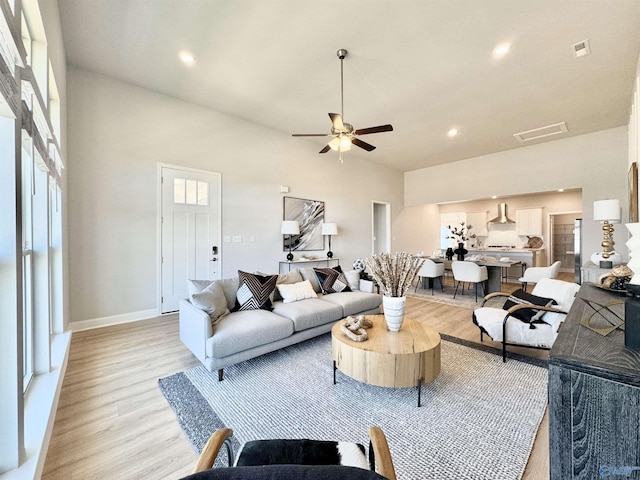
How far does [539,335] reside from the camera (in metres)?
2.54

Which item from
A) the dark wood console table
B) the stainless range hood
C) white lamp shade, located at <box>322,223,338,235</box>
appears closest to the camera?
the dark wood console table

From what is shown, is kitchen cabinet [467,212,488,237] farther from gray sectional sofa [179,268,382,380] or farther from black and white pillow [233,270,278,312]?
black and white pillow [233,270,278,312]

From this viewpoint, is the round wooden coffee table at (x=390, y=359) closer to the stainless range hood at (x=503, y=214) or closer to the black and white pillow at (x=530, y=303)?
the black and white pillow at (x=530, y=303)

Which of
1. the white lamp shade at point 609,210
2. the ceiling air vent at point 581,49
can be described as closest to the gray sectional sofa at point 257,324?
the white lamp shade at point 609,210

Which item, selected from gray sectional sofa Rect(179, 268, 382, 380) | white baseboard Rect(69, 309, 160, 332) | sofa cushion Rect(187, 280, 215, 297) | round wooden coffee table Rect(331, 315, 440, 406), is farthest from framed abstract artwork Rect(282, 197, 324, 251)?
round wooden coffee table Rect(331, 315, 440, 406)

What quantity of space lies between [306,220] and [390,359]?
4314mm

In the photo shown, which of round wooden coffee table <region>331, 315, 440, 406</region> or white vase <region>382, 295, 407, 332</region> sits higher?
white vase <region>382, 295, 407, 332</region>

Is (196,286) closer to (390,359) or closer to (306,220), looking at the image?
(390,359)

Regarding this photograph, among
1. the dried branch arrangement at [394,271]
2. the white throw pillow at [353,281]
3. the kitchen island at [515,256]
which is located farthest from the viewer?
the kitchen island at [515,256]

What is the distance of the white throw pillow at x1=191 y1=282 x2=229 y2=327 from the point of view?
2498 millimetres

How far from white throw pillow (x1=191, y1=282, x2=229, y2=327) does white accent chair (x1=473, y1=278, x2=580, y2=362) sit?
2.77 meters

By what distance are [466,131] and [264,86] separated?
13.4 feet

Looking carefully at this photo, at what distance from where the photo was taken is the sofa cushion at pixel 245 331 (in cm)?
227

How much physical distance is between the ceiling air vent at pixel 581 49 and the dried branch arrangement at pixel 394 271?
3160 mm
